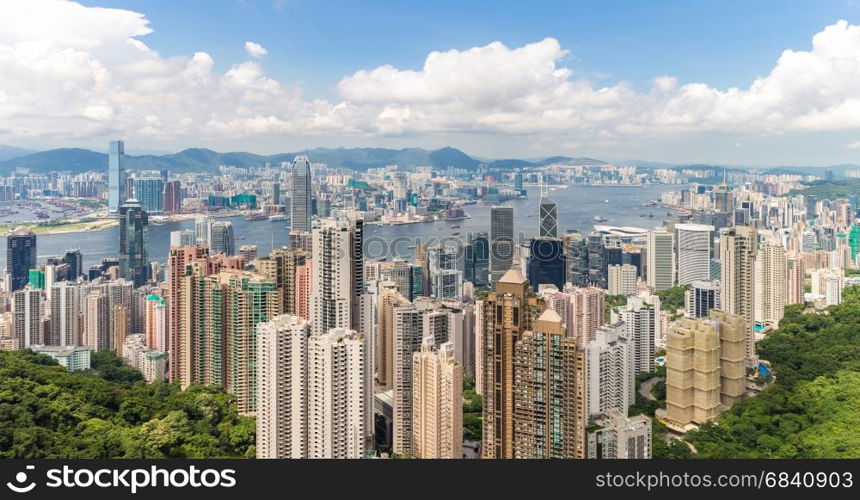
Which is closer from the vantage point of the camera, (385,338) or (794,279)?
(385,338)

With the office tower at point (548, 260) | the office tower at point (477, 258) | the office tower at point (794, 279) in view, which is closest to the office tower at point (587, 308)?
the office tower at point (548, 260)

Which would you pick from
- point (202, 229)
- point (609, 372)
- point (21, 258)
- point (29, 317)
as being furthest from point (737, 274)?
point (21, 258)

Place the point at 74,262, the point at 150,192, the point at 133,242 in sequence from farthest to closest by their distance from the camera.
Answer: the point at 133,242
the point at 74,262
the point at 150,192

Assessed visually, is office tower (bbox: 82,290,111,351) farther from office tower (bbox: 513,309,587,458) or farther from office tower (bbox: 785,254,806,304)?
office tower (bbox: 785,254,806,304)

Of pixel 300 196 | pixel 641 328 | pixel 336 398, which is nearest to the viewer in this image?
pixel 336 398

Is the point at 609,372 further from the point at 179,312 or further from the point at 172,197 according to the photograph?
the point at 172,197
